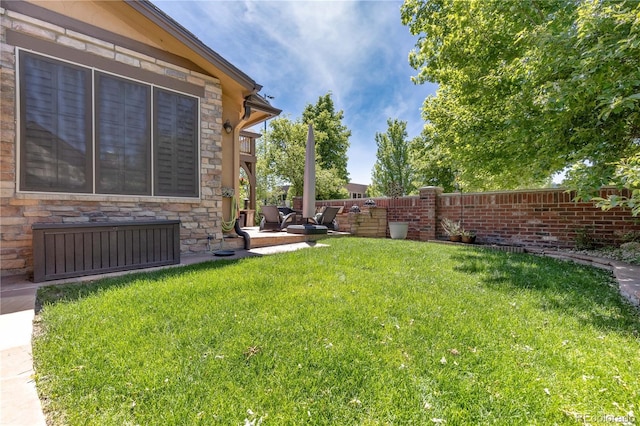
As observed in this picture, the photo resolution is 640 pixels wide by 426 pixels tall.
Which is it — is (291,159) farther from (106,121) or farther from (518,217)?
(106,121)

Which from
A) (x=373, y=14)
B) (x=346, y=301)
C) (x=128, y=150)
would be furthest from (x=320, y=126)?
(x=346, y=301)

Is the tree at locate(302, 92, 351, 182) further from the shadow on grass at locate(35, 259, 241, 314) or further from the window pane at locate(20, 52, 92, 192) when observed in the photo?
the shadow on grass at locate(35, 259, 241, 314)

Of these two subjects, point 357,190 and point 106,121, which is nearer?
point 106,121

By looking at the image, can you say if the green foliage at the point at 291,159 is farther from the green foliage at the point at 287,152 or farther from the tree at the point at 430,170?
the tree at the point at 430,170

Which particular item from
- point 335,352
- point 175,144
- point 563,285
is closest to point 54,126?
point 175,144

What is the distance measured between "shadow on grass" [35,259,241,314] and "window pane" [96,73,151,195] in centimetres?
169

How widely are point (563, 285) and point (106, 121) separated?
7142 millimetres

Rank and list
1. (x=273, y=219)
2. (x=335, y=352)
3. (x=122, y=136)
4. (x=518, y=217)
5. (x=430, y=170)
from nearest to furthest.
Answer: (x=335, y=352), (x=122, y=136), (x=518, y=217), (x=273, y=219), (x=430, y=170)

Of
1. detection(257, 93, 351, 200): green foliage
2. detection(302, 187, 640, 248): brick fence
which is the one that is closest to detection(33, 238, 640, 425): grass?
detection(302, 187, 640, 248): brick fence

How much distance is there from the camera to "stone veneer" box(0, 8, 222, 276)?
3.98 meters

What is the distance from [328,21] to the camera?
8.61 meters

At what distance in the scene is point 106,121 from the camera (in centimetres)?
473

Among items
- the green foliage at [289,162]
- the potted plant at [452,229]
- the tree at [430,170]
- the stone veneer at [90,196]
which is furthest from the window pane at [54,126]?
the tree at [430,170]

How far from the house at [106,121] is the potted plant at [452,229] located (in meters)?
6.01
